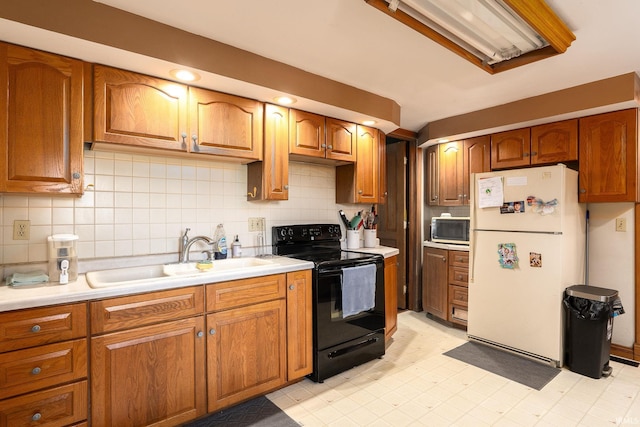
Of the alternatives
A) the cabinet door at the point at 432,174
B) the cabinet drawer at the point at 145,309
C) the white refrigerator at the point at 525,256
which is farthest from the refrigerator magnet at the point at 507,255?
the cabinet drawer at the point at 145,309

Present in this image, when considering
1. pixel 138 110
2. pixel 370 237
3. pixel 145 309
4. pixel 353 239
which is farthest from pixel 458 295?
pixel 138 110

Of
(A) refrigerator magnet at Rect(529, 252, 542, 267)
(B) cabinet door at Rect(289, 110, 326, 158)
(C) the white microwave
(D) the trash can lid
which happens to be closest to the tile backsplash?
(B) cabinet door at Rect(289, 110, 326, 158)

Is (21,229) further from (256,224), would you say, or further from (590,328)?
(590,328)

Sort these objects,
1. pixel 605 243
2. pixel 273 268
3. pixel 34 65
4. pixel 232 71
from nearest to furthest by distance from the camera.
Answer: pixel 34 65, pixel 232 71, pixel 273 268, pixel 605 243

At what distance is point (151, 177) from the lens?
2244 millimetres

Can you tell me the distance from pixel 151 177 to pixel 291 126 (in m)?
1.08

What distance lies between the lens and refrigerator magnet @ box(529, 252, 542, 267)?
107 inches

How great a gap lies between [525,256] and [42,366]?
3284 mm

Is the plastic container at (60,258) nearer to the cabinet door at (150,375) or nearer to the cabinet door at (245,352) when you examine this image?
the cabinet door at (150,375)

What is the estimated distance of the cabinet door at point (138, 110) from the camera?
5.97ft

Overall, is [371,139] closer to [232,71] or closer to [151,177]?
[232,71]

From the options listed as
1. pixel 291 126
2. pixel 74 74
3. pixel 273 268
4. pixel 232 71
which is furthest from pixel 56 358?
pixel 291 126

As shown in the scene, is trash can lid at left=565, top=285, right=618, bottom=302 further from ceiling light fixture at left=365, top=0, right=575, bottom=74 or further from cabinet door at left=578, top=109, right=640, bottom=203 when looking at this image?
ceiling light fixture at left=365, top=0, right=575, bottom=74

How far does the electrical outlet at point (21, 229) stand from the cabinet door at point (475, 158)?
3.71 meters
